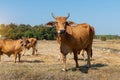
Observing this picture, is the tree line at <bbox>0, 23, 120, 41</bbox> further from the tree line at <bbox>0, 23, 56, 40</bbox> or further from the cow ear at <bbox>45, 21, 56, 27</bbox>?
the cow ear at <bbox>45, 21, 56, 27</bbox>

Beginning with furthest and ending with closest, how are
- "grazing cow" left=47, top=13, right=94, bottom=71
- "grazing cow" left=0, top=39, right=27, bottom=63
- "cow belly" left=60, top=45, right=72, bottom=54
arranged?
1. "grazing cow" left=0, top=39, right=27, bottom=63
2. "cow belly" left=60, top=45, right=72, bottom=54
3. "grazing cow" left=47, top=13, right=94, bottom=71

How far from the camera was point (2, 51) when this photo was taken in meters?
21.6

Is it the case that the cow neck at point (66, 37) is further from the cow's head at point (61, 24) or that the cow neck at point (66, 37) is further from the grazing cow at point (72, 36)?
the cow's head at point (61, 24)

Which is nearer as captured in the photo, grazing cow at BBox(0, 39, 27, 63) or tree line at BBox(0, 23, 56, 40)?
grazing cow at BBox(0, 39, 27, 63)

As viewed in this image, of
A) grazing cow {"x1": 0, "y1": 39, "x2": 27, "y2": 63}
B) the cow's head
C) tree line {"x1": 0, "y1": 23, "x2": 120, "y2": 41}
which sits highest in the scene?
tree line {"x1": 0, "y1": 23, "x2": 120, "y2": 41}

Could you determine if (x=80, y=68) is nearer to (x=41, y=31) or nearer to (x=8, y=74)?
(x=8, y=74)

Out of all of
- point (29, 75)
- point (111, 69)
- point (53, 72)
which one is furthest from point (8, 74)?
point (111, 69)

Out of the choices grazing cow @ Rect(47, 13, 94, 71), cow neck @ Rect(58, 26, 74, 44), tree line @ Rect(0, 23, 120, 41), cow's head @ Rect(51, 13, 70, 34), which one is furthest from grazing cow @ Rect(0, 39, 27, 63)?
tree line @ Rect(0, 23, 120, 41)

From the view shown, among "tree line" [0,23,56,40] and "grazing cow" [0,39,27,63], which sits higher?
"tree line" [0,23,56,40]

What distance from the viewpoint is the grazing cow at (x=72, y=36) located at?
14898mm

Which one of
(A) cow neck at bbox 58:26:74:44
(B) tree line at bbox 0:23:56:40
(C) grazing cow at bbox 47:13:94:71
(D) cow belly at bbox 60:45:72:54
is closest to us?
(C) grazing cow at bbox 47:13:94:71

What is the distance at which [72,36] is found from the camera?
1590 cm

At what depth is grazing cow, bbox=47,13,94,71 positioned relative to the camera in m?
14.9

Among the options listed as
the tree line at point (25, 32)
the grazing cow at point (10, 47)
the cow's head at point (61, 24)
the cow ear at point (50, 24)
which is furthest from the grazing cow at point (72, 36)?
the tree line at point (25, 32)
